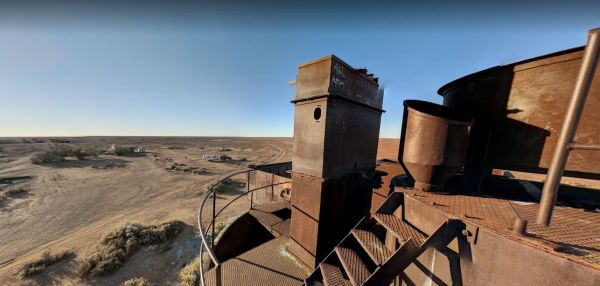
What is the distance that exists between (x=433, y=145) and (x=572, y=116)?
2030mm

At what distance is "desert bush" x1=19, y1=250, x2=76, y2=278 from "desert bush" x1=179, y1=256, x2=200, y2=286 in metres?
5.69

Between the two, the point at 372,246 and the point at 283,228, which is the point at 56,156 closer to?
the point at 283,228

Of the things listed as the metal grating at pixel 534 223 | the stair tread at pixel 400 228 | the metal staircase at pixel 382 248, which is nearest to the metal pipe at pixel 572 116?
the metal grating at pixel 534 223

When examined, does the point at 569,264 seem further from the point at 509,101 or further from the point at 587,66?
the point at 509,101

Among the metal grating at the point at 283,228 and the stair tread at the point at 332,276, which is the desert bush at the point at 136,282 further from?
the stair tread at the point at 332,276

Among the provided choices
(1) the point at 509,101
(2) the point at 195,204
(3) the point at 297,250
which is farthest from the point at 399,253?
(2) the point at 195,204

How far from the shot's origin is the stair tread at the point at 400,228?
117 inches

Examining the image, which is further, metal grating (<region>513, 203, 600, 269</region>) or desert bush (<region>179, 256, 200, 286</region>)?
desert bush (<region>179, 256, 200, 286</region>)

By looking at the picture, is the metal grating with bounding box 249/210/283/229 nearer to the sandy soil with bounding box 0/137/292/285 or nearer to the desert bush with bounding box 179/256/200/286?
the desert bush with bounding box 179/256/200/286

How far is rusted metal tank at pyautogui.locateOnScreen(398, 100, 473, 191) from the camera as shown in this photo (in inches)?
150

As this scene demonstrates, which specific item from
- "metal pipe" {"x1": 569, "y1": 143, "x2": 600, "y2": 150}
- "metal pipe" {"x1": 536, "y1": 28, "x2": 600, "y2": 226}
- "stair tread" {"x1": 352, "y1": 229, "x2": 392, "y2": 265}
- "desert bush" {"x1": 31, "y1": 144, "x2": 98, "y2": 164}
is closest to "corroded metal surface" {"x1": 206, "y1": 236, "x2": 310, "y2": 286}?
"stair tread" {"x1": 352, "y1": 229, "x2": 392, "y2": 265}

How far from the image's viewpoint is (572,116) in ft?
6.15

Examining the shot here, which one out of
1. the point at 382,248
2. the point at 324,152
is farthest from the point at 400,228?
the point at 324,152

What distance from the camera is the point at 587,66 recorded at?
1.82m
